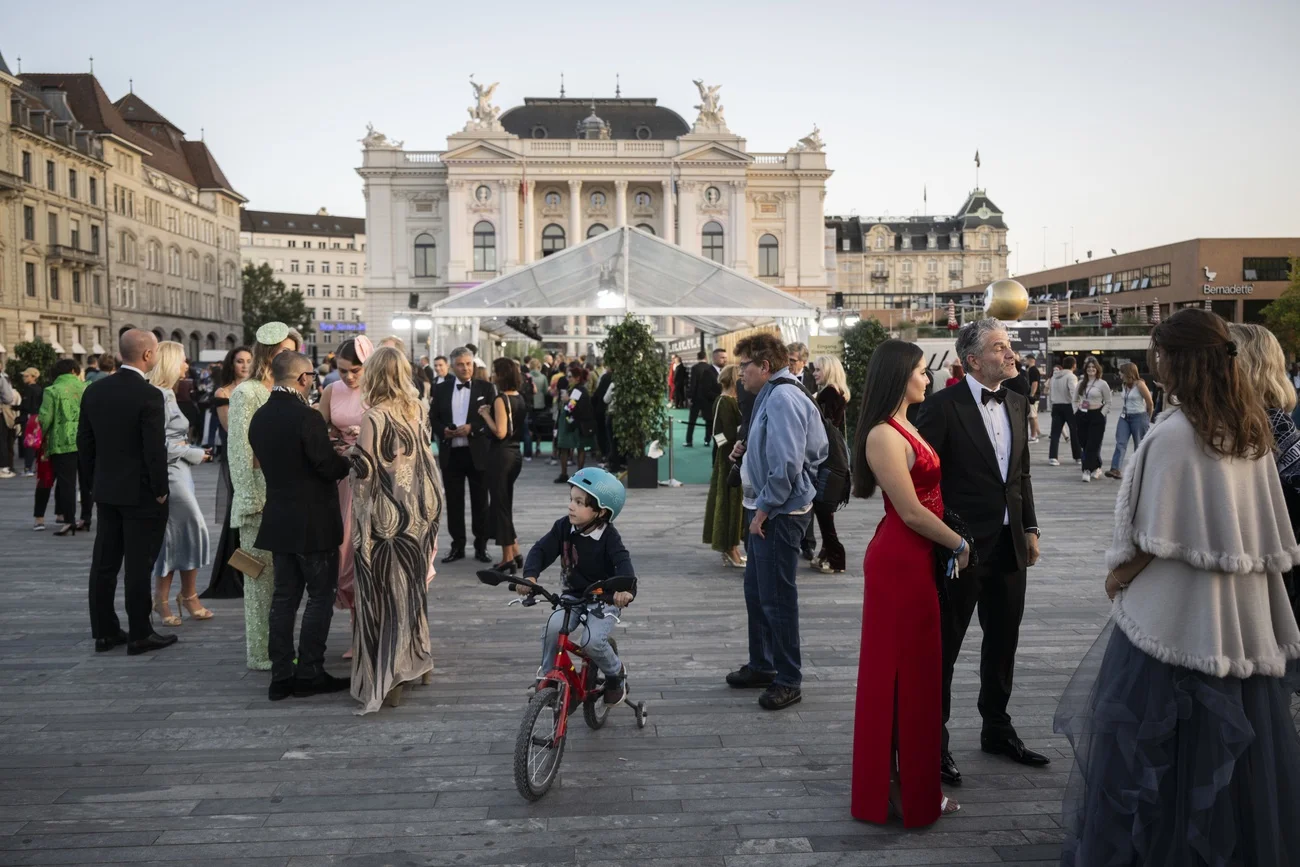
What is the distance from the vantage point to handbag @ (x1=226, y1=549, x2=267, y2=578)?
5.69 m

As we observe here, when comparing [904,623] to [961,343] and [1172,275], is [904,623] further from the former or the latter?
[1172,275]

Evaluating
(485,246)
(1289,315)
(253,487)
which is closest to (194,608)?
(253,487)

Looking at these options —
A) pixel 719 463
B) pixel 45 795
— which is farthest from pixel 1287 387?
pixel 719 463

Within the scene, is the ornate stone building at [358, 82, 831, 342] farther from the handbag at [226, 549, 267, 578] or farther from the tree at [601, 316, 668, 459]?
the handbag at [226, 549, 267, 578]

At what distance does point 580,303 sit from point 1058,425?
929 centimetres

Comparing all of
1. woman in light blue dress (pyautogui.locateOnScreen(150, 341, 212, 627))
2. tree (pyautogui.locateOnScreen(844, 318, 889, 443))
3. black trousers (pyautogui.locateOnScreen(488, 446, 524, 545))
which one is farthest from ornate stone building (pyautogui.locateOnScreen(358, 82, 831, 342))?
woman in light blue dress (pyautogui.locateOnScreen(150, 341, 212, 627))

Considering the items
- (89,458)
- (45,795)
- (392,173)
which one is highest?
(392,173)

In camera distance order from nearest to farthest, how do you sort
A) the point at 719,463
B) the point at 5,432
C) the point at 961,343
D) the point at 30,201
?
the point at 961,343, the point at 719,463, the point at 5,432, the point at 30,201

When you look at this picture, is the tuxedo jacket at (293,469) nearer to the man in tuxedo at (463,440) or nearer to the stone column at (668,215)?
the man in tuxedo at (463,440)

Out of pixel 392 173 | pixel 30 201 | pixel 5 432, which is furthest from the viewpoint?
pixel 392 173

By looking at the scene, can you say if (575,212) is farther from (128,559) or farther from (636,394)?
(128,559)

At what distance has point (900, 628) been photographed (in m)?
3.88

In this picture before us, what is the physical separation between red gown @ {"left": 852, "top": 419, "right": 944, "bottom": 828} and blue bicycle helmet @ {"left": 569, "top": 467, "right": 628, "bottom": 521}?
1167mm

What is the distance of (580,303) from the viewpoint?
70.2 feet
